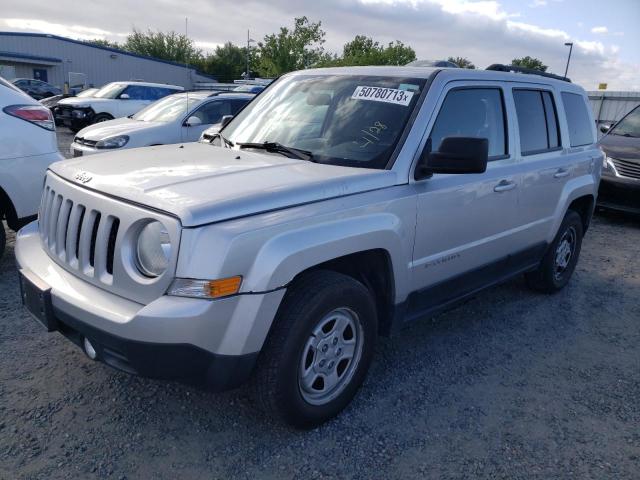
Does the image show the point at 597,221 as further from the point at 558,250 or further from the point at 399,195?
the point at 399,195

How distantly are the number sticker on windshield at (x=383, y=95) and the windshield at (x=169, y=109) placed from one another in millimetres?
6560

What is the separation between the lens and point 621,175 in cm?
813

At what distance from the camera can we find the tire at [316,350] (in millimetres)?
2506

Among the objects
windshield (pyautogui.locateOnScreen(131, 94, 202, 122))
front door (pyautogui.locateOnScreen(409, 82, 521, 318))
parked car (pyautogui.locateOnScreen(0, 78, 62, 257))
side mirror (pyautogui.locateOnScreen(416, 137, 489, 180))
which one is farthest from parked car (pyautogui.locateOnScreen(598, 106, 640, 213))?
parked car (pyautogui.locateOnScreen(0, 78, 62, 257))

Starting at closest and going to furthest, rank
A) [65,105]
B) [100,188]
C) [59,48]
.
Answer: [100,188], [65,105], [59,48]

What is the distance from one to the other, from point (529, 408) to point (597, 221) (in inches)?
250

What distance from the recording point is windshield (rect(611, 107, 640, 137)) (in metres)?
9.02

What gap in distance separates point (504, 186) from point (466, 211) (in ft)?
1.64

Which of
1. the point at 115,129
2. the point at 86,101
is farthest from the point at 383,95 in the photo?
the point at 86,101

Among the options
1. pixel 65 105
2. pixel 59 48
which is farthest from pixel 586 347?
pixel 59 48

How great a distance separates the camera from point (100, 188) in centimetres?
259

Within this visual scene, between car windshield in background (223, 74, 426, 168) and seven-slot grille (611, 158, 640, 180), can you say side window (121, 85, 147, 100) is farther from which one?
car windshield in background (223, 74, 426, 168)

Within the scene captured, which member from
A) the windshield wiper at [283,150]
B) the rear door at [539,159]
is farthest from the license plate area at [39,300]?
the rear door at [539,159]

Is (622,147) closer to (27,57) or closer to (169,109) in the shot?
(169,109)
